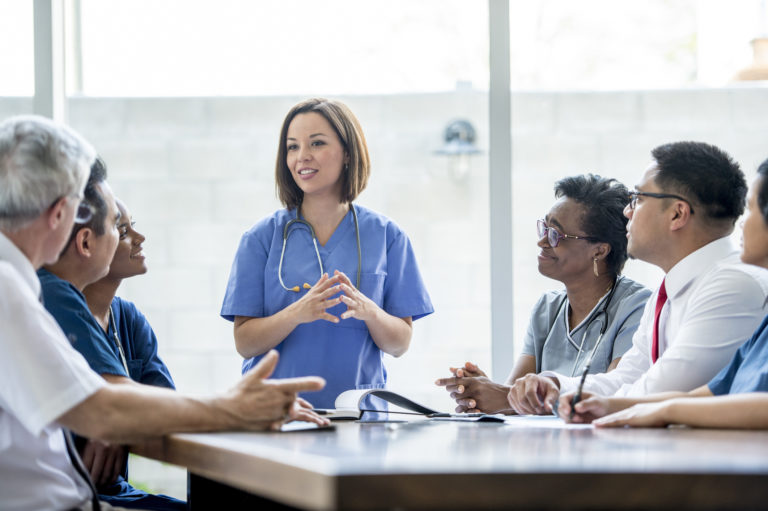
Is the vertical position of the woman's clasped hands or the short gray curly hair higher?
the short gray curly hair

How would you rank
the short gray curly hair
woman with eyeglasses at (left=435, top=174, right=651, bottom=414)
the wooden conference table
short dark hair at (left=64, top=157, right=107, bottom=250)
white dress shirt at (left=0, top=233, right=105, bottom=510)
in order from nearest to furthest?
the wooden conference table
white dress shirt at (left=0, top=233, right=105, bottom=510)
the short gray curly hair
short dark hair at (left=64, top=157, right=107, bottom=250)
woman with eyeglasses at (left=435, top=174, right=651, bottom=414)

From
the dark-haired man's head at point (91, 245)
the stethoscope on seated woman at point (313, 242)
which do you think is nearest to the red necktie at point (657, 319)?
the stethoscope on seated woman at point (313, 242)

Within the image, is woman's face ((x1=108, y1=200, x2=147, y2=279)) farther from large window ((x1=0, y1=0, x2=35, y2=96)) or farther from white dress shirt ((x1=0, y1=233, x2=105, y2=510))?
large window ((x1=0, y1=0, x2=35, y2=96))

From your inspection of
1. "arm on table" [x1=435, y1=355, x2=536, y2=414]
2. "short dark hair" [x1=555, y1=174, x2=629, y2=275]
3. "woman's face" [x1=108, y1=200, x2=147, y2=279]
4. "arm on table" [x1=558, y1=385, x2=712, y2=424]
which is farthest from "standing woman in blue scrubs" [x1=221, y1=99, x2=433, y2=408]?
"arm on table" [x1=558, y1=385, x2=712, y2=424]

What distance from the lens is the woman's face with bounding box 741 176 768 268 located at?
158 centimetres

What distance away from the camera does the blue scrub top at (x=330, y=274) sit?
241 cm

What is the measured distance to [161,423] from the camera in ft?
4.23

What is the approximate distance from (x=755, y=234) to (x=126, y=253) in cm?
148

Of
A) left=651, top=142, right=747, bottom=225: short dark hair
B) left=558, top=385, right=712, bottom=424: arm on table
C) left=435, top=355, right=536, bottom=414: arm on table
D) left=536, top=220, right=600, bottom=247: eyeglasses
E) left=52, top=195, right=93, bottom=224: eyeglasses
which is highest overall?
left=651, top=142, right=747, bottom=225: short dark hair

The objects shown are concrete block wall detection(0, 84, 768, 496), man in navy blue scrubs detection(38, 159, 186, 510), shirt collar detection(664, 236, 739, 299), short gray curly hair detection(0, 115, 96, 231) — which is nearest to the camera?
short gray curly hair detection(0, 115, 96, 231)

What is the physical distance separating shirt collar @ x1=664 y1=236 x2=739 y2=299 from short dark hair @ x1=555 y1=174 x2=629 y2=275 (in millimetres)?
550

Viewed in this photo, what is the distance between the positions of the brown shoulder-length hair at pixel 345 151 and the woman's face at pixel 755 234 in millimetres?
1258

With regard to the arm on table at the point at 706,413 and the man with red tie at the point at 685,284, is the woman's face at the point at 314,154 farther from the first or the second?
the arm on table at the point at 706,413

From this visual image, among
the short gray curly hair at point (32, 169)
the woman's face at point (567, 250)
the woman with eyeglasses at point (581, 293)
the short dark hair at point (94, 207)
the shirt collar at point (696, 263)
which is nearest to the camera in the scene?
the short gray curly hair at point (32, 169)
